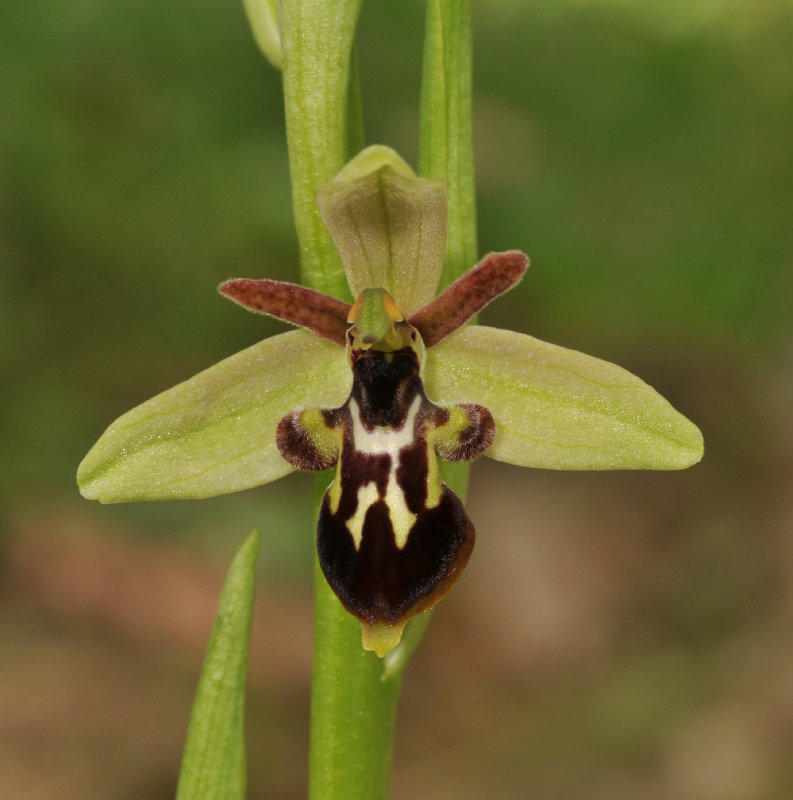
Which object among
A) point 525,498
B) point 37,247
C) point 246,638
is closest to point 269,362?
point 246,638

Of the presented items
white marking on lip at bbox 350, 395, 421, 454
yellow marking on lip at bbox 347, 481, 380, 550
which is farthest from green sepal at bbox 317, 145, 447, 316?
yellow marking on lip at bbox 347, 481, 380, 550

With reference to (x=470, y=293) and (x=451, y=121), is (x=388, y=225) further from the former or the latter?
(x=451, y=121)

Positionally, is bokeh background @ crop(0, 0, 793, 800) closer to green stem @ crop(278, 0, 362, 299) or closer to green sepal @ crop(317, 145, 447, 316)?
green stem @ crop(278, 0, 362, 299)

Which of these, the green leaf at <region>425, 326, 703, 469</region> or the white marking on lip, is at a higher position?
the green leaf at <region>425, 326, 703, 469</region>

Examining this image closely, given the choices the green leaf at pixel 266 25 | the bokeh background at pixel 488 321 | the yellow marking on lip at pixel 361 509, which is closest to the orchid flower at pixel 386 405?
the yellow marking on lip at pixel 361 509

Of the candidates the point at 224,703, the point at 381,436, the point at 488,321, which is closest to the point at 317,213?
the point at 381,436

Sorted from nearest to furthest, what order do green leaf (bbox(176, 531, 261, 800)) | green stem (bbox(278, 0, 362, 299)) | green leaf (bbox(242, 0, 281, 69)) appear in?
green stem (bbox(278, 0, 362, 299)) → green leaf (bbox(176, 531, 261, 800)) → green leaf (bbox(242, 0, 281, 69))
